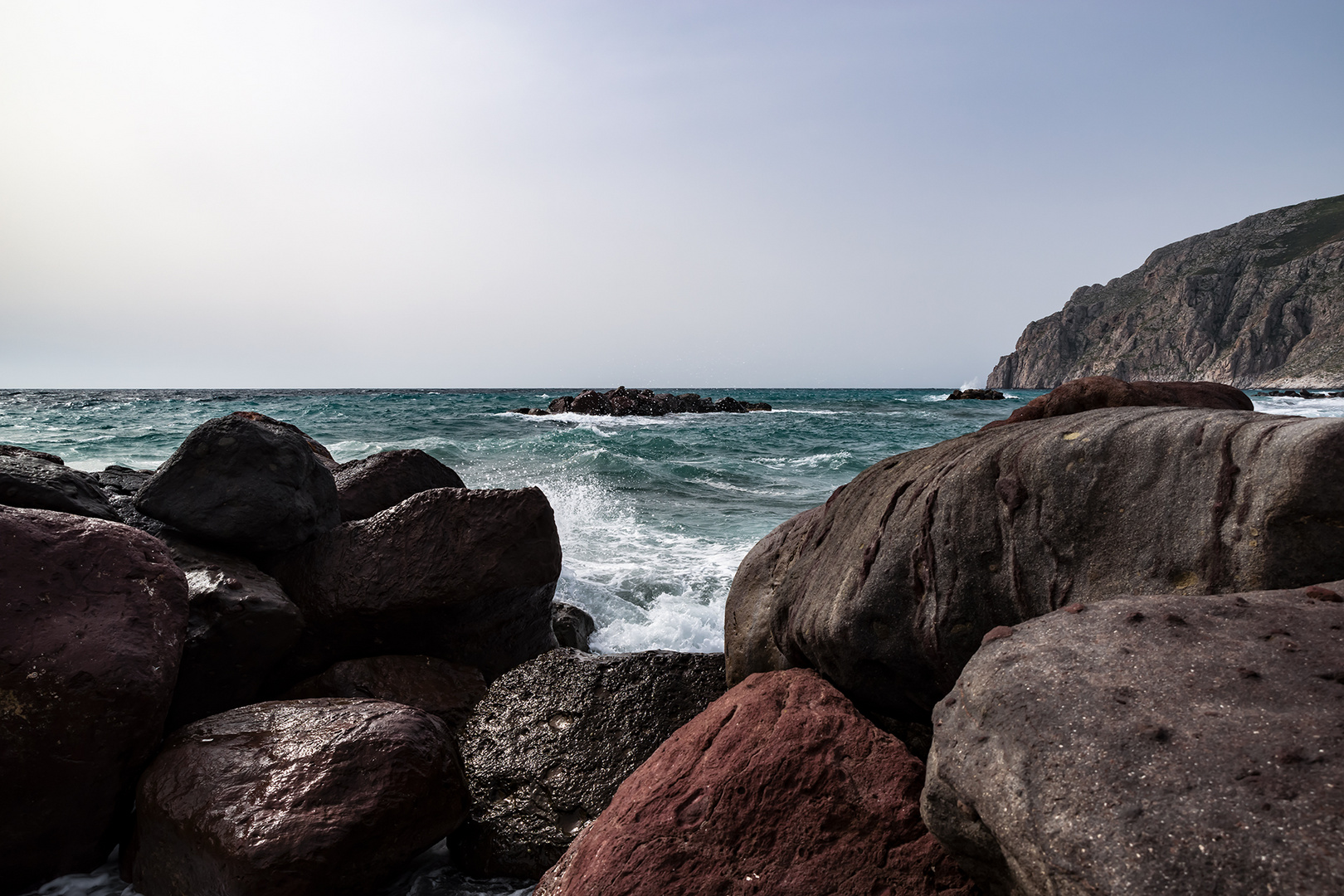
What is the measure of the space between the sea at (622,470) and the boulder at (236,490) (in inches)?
77.4

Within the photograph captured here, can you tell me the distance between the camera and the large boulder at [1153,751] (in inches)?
51.6

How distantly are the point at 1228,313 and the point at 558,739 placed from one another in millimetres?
92181

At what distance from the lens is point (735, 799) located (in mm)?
2332

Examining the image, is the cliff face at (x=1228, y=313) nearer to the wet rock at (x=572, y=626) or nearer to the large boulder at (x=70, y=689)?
the wet rock at (x=572, y=626)

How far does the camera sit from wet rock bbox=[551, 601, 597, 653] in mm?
5738

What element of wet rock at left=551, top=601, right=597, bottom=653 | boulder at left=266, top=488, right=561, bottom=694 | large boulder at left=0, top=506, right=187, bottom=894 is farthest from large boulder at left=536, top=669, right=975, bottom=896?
wet rock at left=551, top=601, right=597, bottom=653

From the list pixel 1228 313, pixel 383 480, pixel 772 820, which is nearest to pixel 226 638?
pixel 383 480

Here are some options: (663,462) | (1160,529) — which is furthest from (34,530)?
(663,462)

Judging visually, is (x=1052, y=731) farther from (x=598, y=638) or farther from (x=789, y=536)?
(x=598, y=638)

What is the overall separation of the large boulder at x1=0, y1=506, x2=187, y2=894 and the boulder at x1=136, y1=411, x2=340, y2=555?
3.80 feet

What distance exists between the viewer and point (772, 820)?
227 cm

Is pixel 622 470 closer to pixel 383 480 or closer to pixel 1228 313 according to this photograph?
pixel 383 480

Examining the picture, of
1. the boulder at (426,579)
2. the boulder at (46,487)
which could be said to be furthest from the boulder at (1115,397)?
the boulder at (46,487)

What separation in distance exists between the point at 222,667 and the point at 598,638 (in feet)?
10.4
